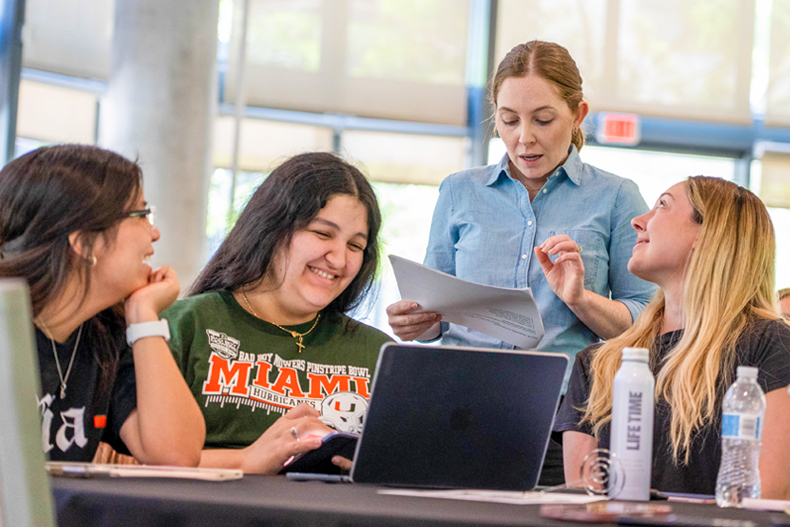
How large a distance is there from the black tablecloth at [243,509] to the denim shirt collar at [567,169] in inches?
53.1

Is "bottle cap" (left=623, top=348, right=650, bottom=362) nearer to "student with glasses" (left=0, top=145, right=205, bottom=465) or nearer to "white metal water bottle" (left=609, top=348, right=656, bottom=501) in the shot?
"white metal water bottle" (left=609, top=348, right=656, bottom=501)

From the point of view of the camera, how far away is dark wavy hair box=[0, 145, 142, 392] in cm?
140

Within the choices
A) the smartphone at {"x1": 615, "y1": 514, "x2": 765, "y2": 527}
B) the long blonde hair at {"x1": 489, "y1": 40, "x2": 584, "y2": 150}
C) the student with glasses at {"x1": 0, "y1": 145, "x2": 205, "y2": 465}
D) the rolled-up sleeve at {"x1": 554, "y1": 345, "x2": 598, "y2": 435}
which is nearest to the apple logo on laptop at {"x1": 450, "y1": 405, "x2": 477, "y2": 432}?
the smartphone at {"x1": 615, "y1": 514, "x2": 765, "y2": 527}

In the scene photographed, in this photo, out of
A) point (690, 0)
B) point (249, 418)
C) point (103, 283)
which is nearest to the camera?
point (103, 283)

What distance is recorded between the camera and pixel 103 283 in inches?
56.7

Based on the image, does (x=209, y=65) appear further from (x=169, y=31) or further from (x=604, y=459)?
(x=604, y=459)

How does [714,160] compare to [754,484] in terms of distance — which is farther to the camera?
[714,160]

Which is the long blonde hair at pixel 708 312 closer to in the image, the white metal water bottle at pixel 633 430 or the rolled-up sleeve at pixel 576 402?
the rolled-up sleeve at pixel 576 402

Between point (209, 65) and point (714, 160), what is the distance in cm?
368

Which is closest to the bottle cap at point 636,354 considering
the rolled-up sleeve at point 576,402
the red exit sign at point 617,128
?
the rolled-up sleeve at point 576,402

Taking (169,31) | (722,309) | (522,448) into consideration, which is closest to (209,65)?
(169,31)

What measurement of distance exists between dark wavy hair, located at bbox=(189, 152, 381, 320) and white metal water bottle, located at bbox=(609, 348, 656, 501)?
862mm

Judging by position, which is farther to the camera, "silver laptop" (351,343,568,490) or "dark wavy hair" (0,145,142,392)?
"dark wavy hair" (0,145,142,392)

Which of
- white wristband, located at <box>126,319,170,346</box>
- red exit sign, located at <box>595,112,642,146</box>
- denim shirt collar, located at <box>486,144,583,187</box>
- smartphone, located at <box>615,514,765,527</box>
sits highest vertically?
red exit sign, located at <box>595,112,642,146</box>
